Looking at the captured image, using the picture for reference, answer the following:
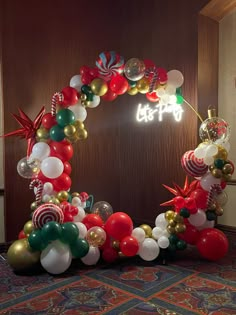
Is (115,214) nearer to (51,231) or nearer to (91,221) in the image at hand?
(91,221)

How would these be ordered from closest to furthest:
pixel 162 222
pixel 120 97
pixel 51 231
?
pixel 51 231
pixel 162 222
pixel 120 97

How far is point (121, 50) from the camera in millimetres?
4887

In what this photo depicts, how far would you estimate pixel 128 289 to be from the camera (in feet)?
8.57

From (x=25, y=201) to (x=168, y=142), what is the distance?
1909mm

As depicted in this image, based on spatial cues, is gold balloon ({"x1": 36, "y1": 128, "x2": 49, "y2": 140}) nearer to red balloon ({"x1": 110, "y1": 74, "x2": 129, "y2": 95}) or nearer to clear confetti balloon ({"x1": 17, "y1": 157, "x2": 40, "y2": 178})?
clear confetti balloon ({"x1": 17, "y1": 157, "x2": 40, "y2": 178})

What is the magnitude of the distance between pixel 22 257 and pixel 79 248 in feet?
1.59

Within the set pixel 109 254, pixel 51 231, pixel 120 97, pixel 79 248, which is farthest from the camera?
pixel 120 97

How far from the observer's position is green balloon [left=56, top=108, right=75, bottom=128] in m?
3.06

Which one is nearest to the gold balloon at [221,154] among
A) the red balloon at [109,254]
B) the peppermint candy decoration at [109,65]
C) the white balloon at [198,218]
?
the white balloon at [198,218]

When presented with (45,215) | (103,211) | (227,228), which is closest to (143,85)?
(103,211)

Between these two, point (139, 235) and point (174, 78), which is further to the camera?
point (174, 78)

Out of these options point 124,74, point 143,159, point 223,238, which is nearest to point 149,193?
point 143,159

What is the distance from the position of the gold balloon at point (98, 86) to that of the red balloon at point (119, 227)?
1190 mm

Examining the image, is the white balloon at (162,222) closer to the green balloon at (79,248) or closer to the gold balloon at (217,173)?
the gold balloon at (217,173)
